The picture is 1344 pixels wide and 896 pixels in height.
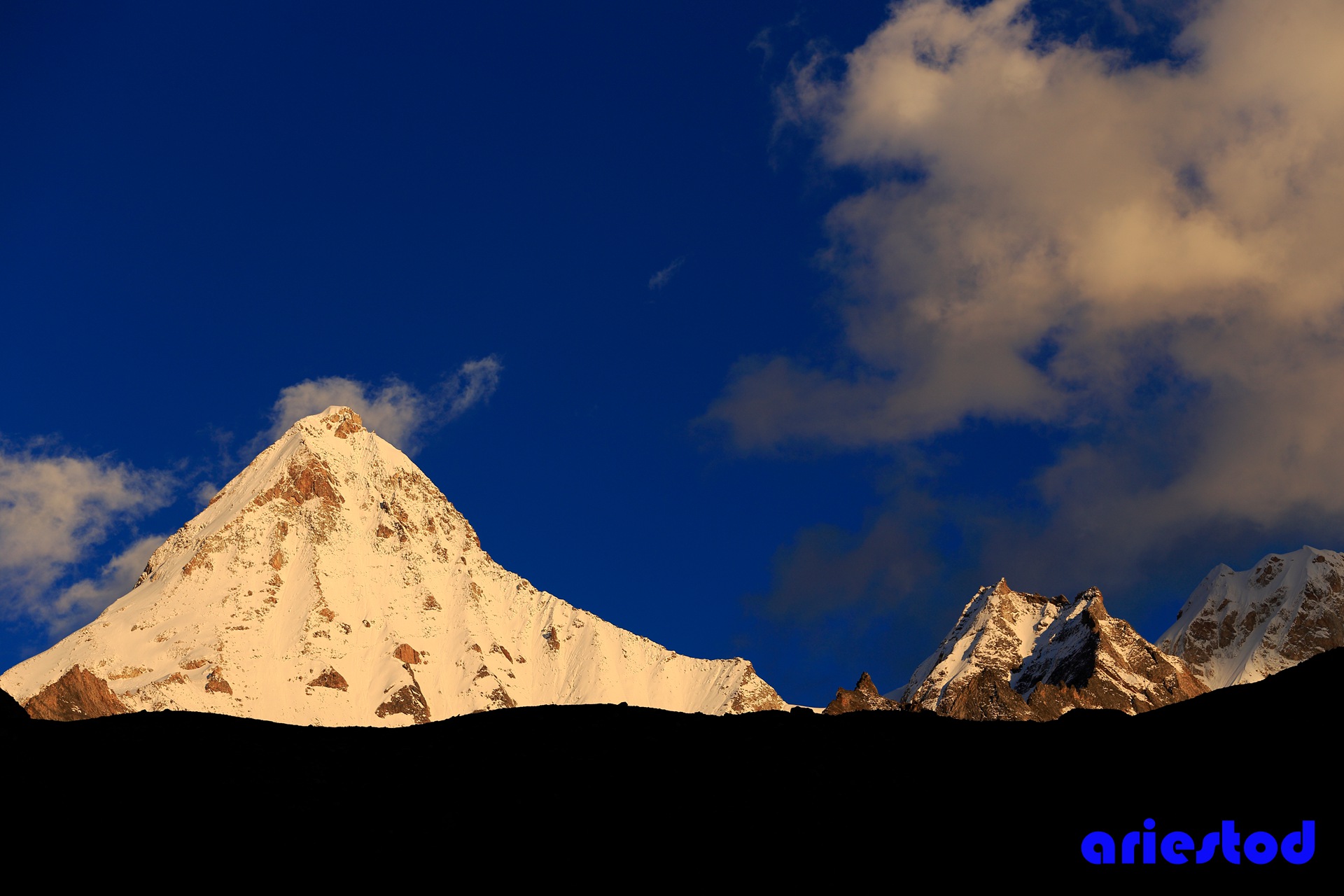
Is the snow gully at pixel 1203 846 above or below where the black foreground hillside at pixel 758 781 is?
below

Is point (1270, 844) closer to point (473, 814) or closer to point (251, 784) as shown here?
point (473, 814)

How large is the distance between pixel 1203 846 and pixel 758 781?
49.8ft

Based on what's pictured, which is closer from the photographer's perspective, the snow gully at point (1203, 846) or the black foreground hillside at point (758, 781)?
the snow gully at point (1203, 846)

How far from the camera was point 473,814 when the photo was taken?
1587 inches

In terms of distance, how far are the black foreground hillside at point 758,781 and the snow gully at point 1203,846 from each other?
32 cm

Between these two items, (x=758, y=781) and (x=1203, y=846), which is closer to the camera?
(x=1203, y=846)

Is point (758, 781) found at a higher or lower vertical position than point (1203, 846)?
higher

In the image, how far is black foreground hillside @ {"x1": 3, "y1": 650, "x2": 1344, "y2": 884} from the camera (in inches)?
1438

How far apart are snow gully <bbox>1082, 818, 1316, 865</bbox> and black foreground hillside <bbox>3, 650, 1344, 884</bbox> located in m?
0.32

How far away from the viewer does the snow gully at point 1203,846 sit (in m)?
33.5

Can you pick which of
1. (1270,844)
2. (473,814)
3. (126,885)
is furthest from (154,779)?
(1270,844)

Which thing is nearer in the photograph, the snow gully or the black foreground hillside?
the snow gully

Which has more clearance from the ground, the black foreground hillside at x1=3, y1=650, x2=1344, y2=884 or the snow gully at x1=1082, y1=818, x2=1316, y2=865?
the black foreground hillside at x1=3, y1=650, x2=1344, y2=884

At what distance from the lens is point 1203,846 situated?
114ft
